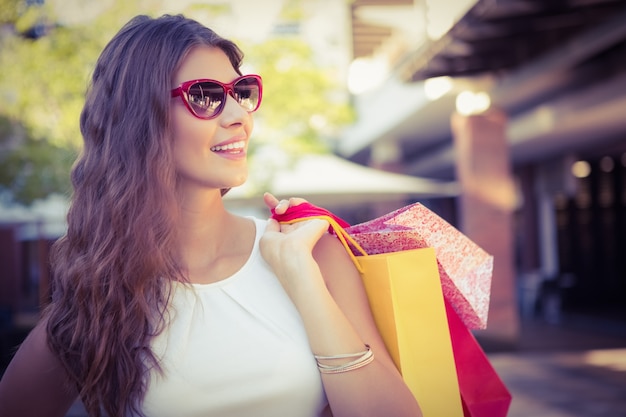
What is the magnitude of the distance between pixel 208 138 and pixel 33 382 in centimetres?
74

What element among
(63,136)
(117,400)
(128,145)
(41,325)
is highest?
(63,136)

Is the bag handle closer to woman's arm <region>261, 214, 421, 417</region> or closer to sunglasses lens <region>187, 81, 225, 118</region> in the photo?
woman's arm <region>261, 214, 421, 417</region>

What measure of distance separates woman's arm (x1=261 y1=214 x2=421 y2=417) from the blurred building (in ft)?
17.8

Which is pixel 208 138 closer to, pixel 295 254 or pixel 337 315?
pixel 295 254

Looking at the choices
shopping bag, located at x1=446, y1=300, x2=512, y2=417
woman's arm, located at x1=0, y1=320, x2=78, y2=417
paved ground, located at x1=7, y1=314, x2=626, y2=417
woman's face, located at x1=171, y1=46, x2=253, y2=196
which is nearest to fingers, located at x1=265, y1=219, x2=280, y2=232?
Result: woman's face, located at x1=171, y1=46, x2=253, y2=196

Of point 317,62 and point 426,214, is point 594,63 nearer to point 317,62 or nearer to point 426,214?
point 317,62

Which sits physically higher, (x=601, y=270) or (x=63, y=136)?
(x=63, y=136)

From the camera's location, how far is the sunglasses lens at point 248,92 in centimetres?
183

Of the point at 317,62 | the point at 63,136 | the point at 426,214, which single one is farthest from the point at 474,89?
the point at 426,214

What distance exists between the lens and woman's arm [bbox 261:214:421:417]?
1541 millimetres

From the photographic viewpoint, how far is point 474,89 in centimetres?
1085

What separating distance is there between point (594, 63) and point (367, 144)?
850cm

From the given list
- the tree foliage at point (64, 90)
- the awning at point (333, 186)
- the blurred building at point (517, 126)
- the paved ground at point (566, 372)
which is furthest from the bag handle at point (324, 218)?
the tree foliage at point (64, 90)

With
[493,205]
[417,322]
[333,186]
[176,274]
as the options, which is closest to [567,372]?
[493,205]
